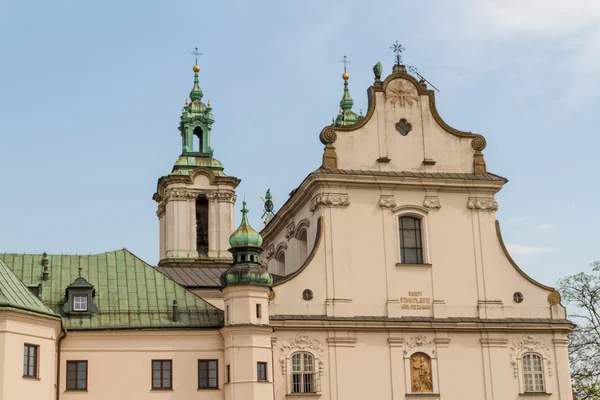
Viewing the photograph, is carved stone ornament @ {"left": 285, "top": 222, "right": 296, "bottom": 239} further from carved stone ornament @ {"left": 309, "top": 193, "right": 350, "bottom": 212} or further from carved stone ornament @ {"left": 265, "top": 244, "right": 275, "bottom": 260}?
carved stone ornament @ {"left": 309, "top": 193, "right": 350, "bottom": 212}

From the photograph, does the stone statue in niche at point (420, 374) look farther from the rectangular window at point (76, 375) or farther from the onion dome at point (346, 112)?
the onion dome at point (346, 112)

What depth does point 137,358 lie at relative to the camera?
3738 centimetres

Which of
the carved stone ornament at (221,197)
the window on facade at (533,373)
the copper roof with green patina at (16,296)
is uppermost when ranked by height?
the carved stone ornament at (221,197)

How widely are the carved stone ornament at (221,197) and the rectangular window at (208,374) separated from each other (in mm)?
26043

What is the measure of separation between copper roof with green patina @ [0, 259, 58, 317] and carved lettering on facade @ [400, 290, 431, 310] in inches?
508

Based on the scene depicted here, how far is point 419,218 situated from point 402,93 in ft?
16.6

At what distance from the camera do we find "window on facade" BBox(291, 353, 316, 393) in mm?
38812

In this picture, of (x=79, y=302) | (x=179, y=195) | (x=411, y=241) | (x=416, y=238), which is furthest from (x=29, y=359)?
(x=179, y=195)

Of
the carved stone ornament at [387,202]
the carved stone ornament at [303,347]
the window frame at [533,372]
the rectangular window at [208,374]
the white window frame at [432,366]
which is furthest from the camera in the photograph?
the carved stone ornament at [387,202]

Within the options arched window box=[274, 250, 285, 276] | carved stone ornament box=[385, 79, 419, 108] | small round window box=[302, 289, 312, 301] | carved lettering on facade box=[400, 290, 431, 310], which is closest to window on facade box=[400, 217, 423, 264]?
carved lettering on facade box=[400, 290, 431, 310]

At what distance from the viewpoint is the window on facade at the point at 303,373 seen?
38.8 m

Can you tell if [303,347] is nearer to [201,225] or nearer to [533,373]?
[533,373]

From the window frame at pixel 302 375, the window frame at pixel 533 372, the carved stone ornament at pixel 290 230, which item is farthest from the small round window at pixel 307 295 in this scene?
the window frame at pixel 533 372

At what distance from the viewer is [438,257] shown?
41.5 m
